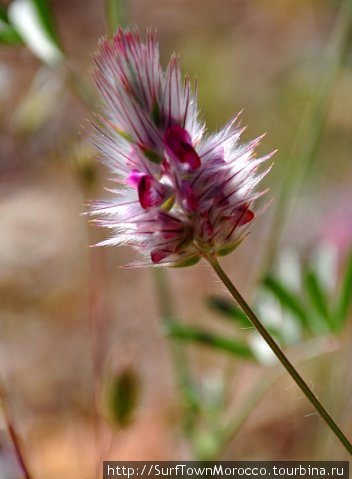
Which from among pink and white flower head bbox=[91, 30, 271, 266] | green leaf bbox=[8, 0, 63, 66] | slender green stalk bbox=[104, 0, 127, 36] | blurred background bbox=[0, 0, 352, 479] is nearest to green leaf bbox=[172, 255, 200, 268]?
pink and white flower head bbox=[91, 30, 271, 266]

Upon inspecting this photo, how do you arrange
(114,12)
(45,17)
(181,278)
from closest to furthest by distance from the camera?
(114,12) < (45,17) < (181,278)

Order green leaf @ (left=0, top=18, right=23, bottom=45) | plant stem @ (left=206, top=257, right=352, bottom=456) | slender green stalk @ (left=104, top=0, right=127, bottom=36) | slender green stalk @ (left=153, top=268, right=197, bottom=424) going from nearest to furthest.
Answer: plant stem @ (left=206, top=257, right=352, bottom=456) < slender green stalk @ (left=104, top=0, right=127, bottom=36) < green leaf @ (left=0, top=18, right=23, bottom=45) < slender green stalk @ (left=153, top=268, right=197, bottom=424)

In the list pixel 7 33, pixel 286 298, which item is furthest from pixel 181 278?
pixel 7 33

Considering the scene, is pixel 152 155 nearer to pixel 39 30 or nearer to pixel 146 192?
pixel 146 192

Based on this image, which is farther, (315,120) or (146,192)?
(315,120)

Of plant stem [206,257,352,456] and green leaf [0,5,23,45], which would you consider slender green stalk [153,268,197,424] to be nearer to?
green leaf [0,5,23,45]

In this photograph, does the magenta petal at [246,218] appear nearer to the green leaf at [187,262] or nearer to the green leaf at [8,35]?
the green leaf at [187,262]

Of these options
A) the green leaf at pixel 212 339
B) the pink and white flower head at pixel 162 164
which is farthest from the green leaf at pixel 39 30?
the pink and white flower head at pixel 162 164
